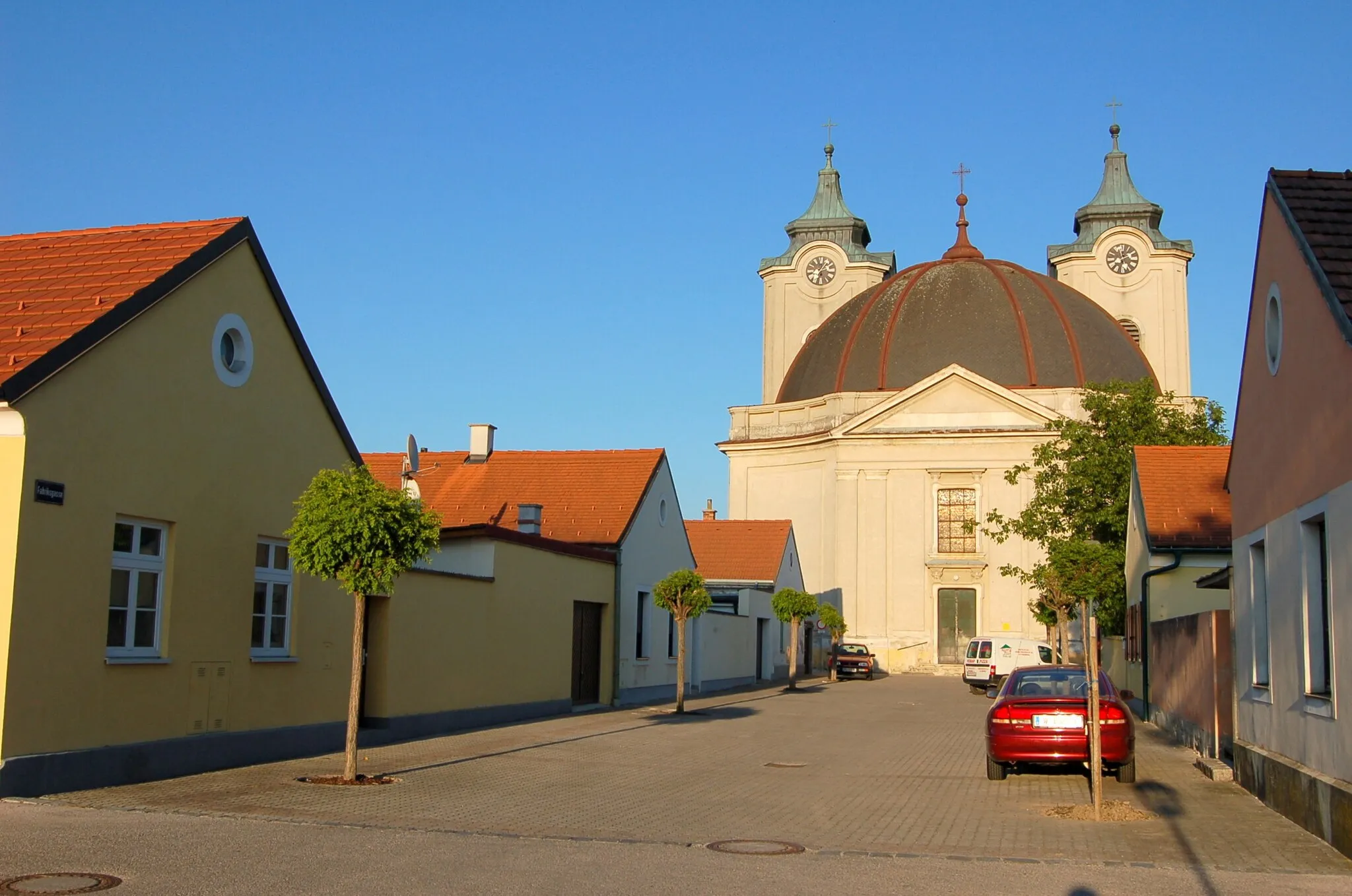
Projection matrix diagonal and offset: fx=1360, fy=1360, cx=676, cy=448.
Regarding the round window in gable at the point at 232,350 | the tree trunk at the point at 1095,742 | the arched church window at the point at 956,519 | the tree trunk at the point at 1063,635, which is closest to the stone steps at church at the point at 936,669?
the arched church window at the point at 956,519

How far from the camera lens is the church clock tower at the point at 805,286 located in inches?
2948

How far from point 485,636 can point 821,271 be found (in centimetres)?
5669

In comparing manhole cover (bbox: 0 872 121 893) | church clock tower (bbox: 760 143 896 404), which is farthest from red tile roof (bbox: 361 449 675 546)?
church clock tower (bbox: 760 143 896 404)

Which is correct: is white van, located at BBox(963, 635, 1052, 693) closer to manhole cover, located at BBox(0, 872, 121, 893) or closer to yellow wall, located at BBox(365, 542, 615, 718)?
yellow wall, located at BBox(365, 542, 615, 718)

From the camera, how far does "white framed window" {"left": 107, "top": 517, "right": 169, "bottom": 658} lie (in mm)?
12953

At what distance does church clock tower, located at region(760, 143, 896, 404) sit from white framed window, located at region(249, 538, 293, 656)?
5916 centimetres

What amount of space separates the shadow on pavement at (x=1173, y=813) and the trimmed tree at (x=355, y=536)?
7800 mm

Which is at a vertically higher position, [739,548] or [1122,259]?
[1122,259]

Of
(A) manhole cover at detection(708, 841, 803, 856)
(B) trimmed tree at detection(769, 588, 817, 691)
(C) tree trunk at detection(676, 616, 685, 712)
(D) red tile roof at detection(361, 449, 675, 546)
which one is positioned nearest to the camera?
(A) manhole cover at detection(708, 841, 803, 856)

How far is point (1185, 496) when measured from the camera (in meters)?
26.8

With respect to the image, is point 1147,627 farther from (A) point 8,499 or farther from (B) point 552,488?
(A) point 8,499

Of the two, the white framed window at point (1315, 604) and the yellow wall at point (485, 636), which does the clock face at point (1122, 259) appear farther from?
the white framed window at point (1315, 604)

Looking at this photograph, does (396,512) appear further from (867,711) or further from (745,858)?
(867,711)

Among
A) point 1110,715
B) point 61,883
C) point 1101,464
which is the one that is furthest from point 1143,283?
point 61,883
